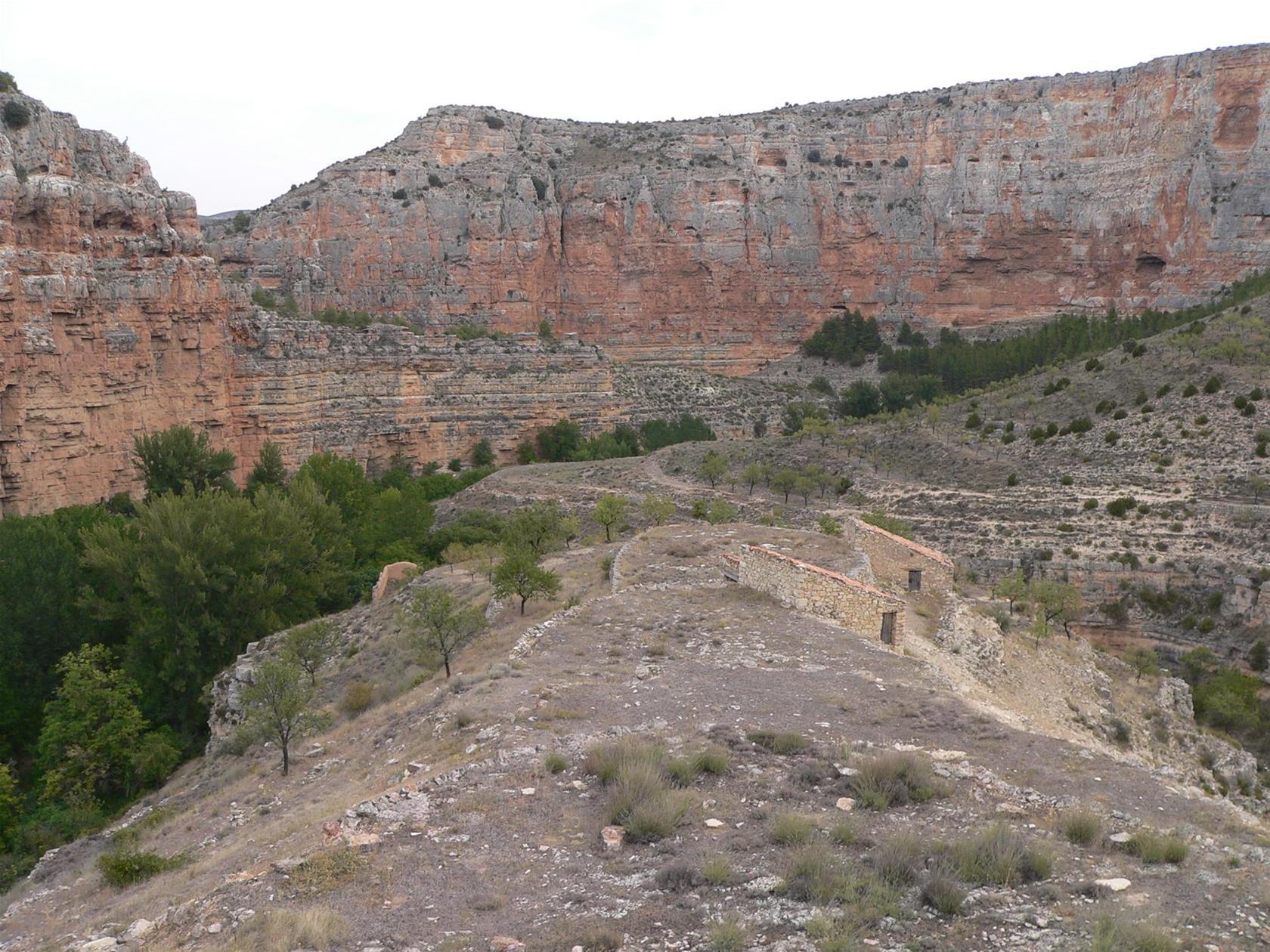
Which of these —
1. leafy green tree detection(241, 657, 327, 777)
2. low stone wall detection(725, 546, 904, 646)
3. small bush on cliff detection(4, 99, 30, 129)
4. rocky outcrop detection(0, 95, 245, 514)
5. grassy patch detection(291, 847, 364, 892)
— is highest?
small bush on cliff detection(4, 99, 30, 129)

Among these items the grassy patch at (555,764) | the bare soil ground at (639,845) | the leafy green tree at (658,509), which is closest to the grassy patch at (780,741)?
the bare soil ground at (639,845)

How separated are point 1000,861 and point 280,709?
10419 millimetres

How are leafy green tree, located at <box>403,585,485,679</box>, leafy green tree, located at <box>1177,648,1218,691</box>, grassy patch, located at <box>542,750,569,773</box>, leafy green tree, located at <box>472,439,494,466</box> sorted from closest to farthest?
1. grassy patch, located at <box>542,750,569,773</box>
2. leafy green tree, located at <box>403,585,485,679</box>
3. leafy green tree, located at <box>1177,648,1218,691</box>
4. leafy green tree, located at <box>472,439,494,466</box>

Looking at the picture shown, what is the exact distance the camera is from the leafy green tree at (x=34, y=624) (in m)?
24.1

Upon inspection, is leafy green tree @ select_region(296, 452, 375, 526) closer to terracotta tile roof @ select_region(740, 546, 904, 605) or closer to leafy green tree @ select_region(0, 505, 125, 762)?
leafy green tree @ select_region(0, 505, 125, 762)

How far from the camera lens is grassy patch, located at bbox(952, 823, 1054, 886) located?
7023 mm

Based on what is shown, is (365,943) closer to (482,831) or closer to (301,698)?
(482,831)

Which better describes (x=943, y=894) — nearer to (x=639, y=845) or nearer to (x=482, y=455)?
(x=639, y=845)

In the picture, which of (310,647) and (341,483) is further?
(341,483)

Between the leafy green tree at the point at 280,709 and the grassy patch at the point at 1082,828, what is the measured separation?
9.75 metres

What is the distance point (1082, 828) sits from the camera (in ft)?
25.3

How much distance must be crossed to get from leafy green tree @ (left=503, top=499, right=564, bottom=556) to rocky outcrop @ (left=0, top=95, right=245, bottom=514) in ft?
61.1

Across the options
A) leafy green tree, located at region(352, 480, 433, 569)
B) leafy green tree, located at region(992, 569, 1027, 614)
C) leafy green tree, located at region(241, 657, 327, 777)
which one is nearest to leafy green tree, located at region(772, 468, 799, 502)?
leafy green tree, located at region(352, 480, 433, 569)

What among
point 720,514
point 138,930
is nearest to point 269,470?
point 720,514
